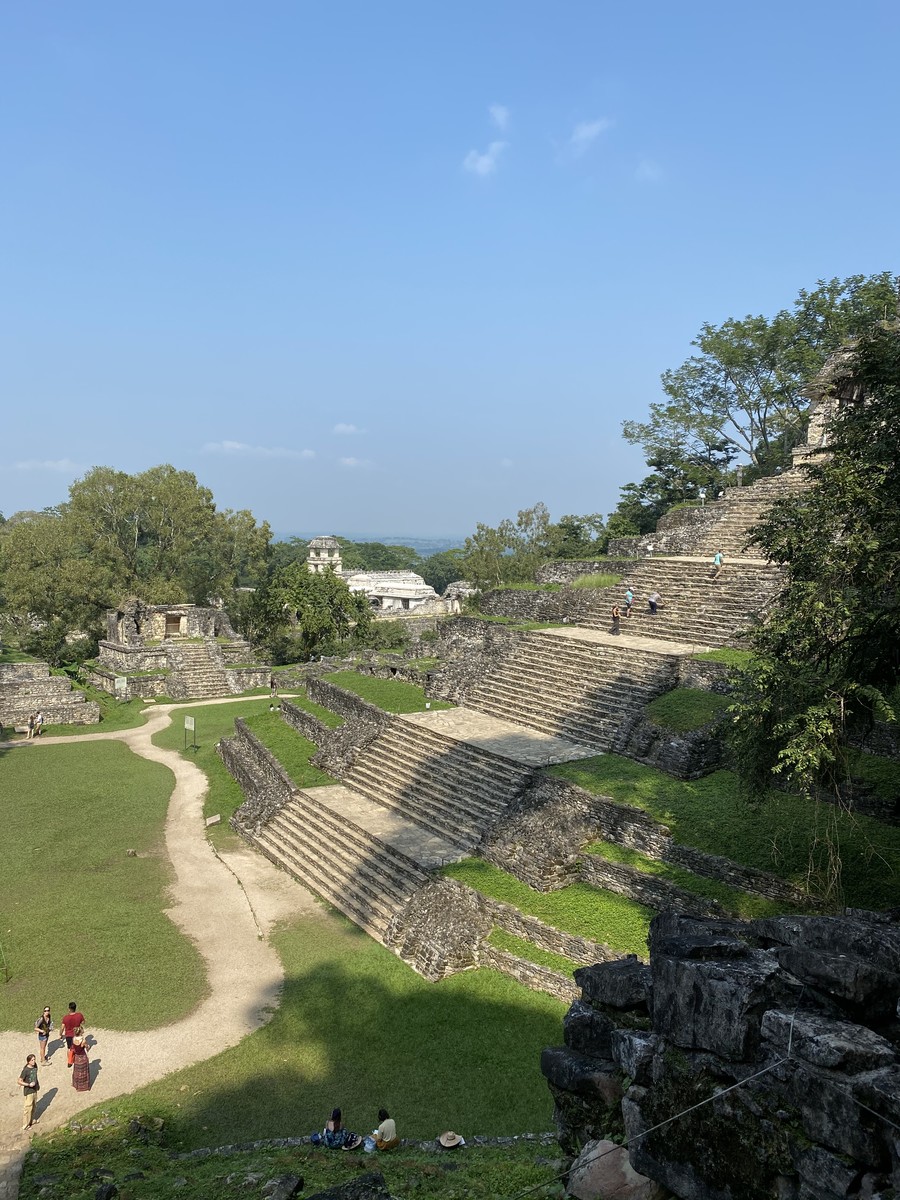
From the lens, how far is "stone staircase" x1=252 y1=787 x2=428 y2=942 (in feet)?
45.4

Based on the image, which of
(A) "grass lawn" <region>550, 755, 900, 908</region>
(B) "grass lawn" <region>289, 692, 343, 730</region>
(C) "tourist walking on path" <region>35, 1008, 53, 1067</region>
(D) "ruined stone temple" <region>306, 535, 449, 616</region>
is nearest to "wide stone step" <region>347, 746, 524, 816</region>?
(A) "grass lawn" <region>550, 755, 900, 908</region>

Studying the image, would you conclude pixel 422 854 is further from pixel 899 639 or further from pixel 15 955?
pixel 899 639

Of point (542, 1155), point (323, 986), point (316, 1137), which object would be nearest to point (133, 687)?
point (323, 986)

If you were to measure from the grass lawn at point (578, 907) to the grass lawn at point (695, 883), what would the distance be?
0.57 m

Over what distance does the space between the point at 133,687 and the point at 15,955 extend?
74.4 ft

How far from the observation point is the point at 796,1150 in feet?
14.7

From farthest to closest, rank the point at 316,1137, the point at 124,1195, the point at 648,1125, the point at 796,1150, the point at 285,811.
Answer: the point at 285,811 → the point at 316,1137 → the point at 124,1195 → the point at 648,1125 → the point at 796,1150

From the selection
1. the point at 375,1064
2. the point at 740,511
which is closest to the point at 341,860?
the point at 375,1064

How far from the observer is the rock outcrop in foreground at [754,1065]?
4.32 meters

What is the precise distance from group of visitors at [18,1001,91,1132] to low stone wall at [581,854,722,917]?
24.9ft

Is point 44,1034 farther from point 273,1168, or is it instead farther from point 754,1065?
point 754,1065

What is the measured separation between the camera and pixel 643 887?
1184 centimetres

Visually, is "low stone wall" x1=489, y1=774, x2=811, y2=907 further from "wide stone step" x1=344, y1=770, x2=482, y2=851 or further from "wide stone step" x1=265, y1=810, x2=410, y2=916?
"wide stone step" x1=265, y1=810, x2=410, y2=916

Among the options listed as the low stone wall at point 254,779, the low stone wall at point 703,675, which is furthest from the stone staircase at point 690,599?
the low stone wall at point 254,779
